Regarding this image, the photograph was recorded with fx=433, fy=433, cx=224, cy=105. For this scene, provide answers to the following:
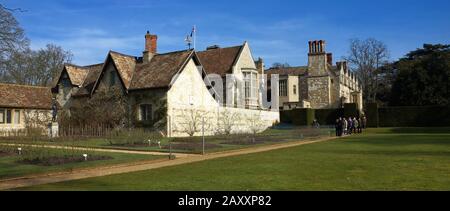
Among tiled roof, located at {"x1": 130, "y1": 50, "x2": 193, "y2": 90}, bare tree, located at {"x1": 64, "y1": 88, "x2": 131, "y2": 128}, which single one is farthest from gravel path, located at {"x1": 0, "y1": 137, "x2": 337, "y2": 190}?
bare tree, located at {"x1": 64, "y1": 88, "x2": 131, "y2": 128}

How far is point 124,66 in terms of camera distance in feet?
127

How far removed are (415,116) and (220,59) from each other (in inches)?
931

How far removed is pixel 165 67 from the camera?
37.1 meters

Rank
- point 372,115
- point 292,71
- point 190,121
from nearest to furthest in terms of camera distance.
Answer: point 190,121 → point 372,115 → point 292,71

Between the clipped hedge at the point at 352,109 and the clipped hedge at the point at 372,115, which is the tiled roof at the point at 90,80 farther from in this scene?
the clipped hedge at the point at 372,115

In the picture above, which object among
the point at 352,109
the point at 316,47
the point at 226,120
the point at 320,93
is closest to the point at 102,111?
the point at 226,120

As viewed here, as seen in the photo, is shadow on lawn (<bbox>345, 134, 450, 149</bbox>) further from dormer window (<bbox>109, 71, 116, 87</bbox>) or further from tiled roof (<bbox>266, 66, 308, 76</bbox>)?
tiled roof (<bbox>266, 66, 308, 76</bbox>)

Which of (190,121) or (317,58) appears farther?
(317,58)

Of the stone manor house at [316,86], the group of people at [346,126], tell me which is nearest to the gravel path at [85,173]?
the group of people at [346,126]

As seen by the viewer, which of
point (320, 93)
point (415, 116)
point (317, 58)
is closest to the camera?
point (415, 116)

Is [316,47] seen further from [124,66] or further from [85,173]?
[85,173]

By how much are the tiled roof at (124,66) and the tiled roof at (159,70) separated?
443mm
